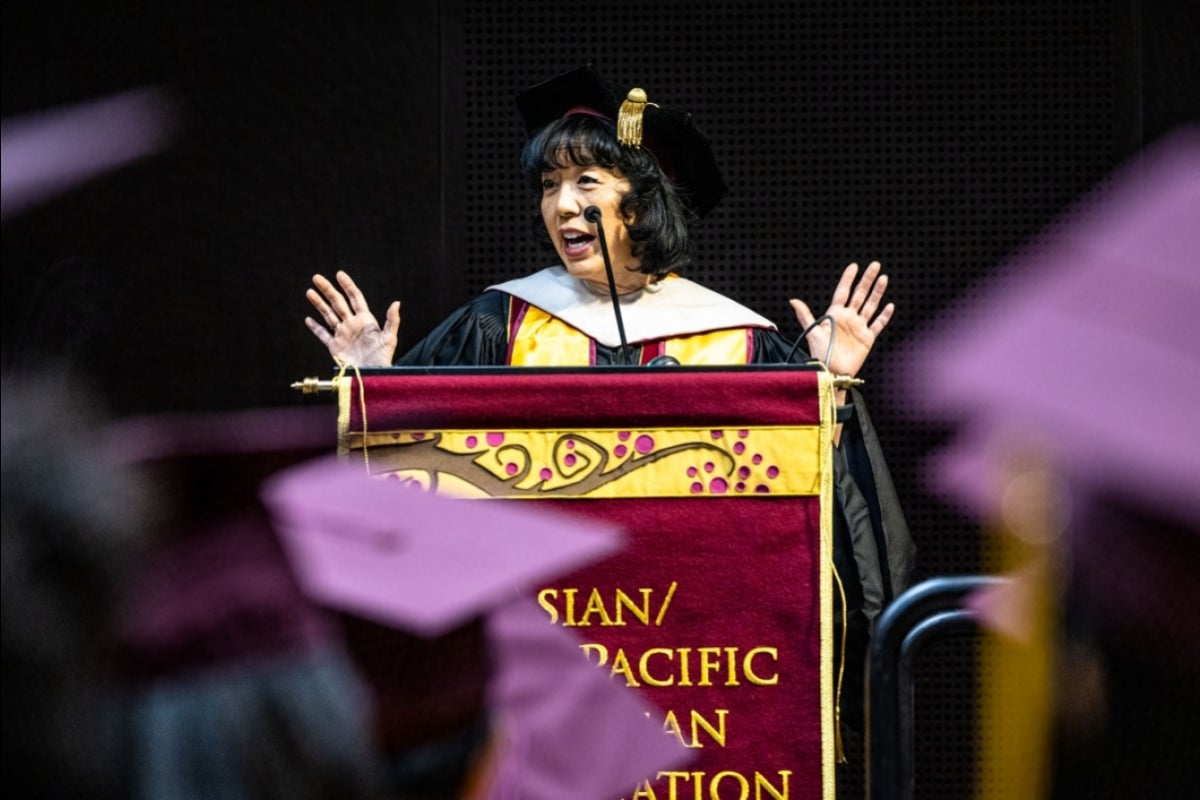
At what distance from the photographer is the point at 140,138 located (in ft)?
12.5

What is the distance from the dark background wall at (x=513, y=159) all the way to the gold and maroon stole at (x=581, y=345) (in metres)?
0.65

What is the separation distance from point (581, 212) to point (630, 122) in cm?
20

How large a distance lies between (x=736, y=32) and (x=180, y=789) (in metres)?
2.32

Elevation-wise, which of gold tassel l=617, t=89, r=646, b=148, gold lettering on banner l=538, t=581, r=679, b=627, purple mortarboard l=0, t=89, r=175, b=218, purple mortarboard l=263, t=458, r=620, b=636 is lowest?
gold lettering on banner l=538, t=581, r=679, b=627

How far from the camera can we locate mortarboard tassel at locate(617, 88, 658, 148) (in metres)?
3.15

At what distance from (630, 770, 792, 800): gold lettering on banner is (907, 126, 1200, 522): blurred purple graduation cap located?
0.91 metres

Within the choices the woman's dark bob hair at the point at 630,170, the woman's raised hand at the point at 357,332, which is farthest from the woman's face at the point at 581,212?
the woman's raised hand at the point at 357,332

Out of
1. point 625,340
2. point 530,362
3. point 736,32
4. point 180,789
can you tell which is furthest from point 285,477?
point 736,32

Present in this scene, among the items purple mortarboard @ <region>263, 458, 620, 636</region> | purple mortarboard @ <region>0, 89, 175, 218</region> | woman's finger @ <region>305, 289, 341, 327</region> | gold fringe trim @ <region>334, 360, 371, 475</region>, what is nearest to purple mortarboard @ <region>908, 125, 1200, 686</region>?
purple mortarboard @ <region>263, 458, 620, 636</region>

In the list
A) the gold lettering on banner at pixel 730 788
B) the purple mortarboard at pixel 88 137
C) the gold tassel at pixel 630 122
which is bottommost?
the gold lettering on banner at pixel 730 788

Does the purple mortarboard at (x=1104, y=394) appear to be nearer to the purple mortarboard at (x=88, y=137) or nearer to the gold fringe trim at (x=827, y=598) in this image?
the gold fringe trim at (x=827, y=598)

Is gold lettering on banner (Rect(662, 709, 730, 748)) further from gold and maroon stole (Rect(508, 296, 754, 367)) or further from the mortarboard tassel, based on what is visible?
the mortarboard tassel

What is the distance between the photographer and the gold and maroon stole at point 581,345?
124 inches

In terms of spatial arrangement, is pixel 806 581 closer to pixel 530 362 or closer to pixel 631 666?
pixel 631 666
